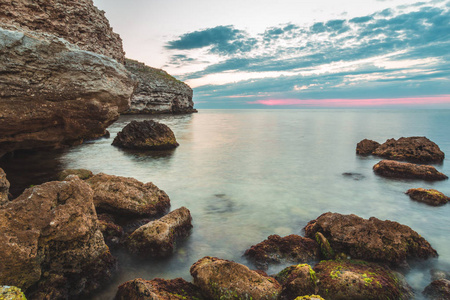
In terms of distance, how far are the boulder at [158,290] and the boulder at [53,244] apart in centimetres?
74

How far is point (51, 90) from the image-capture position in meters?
7.39

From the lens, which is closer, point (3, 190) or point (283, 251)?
point (3, 190)

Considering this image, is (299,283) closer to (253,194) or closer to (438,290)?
(438,290)

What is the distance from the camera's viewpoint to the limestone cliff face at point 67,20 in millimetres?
8398

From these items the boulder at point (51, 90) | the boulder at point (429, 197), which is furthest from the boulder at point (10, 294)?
the boulder at point (429, 197)

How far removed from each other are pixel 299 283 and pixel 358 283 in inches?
38.5

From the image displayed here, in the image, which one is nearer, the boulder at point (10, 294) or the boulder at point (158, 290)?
the boulder at point (10, 294)

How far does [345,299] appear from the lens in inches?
164

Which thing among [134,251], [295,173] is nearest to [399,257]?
[134,251]

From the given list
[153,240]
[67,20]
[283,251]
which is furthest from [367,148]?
[67,20]

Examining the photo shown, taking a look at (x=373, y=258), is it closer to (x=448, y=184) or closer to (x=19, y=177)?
(x=448, y=184)

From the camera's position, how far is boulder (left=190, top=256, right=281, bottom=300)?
4031 millimetres

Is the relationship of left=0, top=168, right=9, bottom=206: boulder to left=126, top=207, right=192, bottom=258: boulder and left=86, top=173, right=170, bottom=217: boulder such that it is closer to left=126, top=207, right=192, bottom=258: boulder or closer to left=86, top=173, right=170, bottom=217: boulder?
left=86, top=173, right=170, bottom=217: boulder

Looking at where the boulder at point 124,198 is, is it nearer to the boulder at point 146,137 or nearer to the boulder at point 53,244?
the boulder at point 53,244
